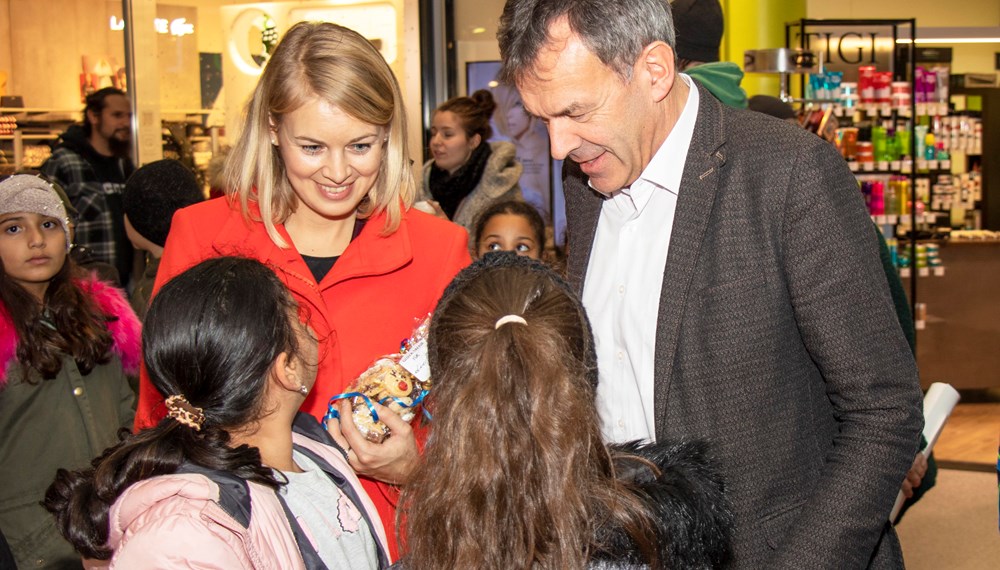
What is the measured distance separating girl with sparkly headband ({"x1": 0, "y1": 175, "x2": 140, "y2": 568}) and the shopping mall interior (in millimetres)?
2703

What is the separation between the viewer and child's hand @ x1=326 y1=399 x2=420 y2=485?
171cm

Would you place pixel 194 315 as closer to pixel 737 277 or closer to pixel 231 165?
pixel 231 165

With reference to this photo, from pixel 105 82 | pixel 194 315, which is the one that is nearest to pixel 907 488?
pixel 194 315

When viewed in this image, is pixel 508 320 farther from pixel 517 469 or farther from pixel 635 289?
pixel 635 289

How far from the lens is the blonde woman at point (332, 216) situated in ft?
6.64

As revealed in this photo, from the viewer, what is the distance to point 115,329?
3.24 metres

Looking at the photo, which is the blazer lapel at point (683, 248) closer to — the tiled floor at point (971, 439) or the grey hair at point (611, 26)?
the grey hair at point (611, 26)

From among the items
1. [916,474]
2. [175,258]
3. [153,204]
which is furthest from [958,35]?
[175,258]

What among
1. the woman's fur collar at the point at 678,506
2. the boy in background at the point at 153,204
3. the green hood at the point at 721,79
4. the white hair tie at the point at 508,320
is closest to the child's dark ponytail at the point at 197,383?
the white hair tie at the point at 508,320

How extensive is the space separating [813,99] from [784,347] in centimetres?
628

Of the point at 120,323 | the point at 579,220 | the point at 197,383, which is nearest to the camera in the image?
the point at 197,383

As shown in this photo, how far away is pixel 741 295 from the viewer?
A: 1.59 metres

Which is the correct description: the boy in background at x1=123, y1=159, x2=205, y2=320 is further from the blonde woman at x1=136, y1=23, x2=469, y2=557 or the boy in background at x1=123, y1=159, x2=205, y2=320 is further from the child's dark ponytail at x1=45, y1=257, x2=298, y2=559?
the child's dark ponytail at x1=45, y1=257, x2=298, y2=559

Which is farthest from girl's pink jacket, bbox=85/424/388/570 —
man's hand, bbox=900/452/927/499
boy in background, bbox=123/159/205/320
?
boy in background, bbox=123/159/205/320
